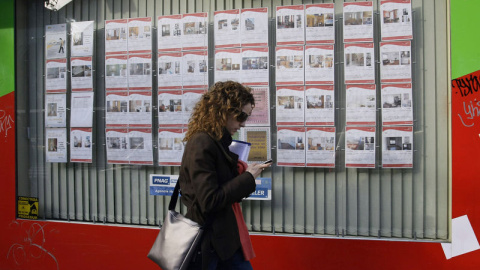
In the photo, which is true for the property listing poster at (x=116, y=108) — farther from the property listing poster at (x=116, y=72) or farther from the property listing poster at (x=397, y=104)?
the property listing poster at (x=397, y=104)

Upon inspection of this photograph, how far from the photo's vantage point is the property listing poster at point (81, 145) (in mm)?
3896

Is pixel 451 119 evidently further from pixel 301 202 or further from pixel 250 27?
pixel 250 27

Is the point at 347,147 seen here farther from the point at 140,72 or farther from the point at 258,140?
the point at 140,72

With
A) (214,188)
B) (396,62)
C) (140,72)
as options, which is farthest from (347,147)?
(140,72)

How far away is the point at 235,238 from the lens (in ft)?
6.70

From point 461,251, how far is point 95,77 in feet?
A: 12.7

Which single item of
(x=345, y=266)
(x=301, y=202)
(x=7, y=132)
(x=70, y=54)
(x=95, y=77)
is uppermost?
(x=70, y=54)

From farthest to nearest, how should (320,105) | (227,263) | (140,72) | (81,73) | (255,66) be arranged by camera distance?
1. (81,73)
2. (140,72)
3. (255,66)
4. (320,105)
5. (227,263)

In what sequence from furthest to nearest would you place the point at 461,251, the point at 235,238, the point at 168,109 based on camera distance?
the point at 168,109, the point at 461,251, the point at 235,238

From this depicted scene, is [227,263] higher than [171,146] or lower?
lower

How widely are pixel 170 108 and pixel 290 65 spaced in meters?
1.26

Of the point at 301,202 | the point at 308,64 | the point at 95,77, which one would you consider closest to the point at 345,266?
the point at 301,202

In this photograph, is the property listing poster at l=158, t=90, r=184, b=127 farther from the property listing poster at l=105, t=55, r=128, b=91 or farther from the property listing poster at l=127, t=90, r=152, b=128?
the property listing poster at l=105, t=55, r=128, b=91

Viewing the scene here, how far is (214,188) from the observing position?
1.92 metres
